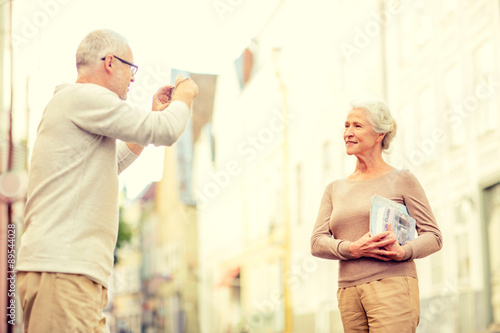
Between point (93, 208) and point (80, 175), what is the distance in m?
0.12

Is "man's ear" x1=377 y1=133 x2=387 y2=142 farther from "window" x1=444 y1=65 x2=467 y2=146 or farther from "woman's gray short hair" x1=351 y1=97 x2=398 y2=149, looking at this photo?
"window" x1=444 y1=65 x2=467 y2=146

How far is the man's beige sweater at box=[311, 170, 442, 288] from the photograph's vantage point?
3412 millimetres

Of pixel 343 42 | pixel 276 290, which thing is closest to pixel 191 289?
pixel 276 290

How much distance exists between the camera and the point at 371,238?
3.33m

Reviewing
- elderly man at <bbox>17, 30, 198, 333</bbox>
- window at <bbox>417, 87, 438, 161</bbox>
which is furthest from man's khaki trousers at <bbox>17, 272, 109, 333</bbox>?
window at <bbox>417, 87, 438, 161</bbox>

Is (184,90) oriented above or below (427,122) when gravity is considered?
below

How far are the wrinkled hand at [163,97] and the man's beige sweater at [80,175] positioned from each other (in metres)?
0.30

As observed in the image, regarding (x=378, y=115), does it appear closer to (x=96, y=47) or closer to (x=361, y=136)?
(x=361, y=136)

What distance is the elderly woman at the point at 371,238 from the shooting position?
131 inches

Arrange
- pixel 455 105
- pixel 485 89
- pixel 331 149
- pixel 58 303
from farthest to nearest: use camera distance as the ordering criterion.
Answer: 1. pixel 331 149
2. pixel 455 105
3. pixel 485 89
4. pixel 58 303

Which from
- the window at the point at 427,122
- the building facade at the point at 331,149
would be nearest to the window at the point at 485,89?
the building facade at the point at 331,149

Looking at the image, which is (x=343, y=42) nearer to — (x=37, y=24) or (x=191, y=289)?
(x=37, y=24)

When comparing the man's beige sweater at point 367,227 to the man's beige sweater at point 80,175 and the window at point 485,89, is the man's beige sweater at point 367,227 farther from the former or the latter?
the window at point 485,89

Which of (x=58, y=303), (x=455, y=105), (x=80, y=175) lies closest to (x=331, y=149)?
(x=455, y=105)
